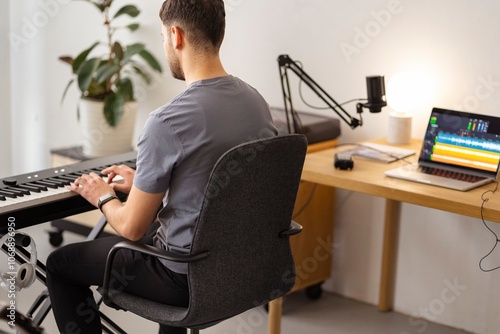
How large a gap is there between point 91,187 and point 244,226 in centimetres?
50

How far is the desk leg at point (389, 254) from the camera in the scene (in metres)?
3.44

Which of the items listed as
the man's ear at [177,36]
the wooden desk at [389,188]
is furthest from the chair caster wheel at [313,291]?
the man's ear at [177,36]

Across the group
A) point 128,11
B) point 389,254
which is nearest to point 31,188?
point 389,254

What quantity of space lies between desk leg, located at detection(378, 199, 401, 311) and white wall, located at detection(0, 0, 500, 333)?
34 mm

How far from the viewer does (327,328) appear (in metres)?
3.33

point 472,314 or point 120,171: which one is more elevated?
point 120,171

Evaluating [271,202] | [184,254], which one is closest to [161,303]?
[184,254]

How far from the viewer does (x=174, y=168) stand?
6.93ft

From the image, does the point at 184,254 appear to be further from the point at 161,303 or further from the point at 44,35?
the point at 44,35

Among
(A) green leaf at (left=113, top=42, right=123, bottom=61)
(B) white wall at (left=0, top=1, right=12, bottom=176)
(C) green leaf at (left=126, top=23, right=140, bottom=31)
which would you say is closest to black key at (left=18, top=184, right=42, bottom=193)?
(A) green leaf at (left=113, top=42, right=123, bottom=61)

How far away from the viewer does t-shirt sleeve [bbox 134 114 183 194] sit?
2.07m

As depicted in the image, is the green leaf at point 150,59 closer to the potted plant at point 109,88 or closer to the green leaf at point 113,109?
the potted plant at point 109,88

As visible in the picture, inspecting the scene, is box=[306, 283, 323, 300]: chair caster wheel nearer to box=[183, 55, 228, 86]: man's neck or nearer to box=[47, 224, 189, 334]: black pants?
box=[47, 224, 189, 334]: black pants

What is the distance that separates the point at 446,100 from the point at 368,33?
1.43 feet
